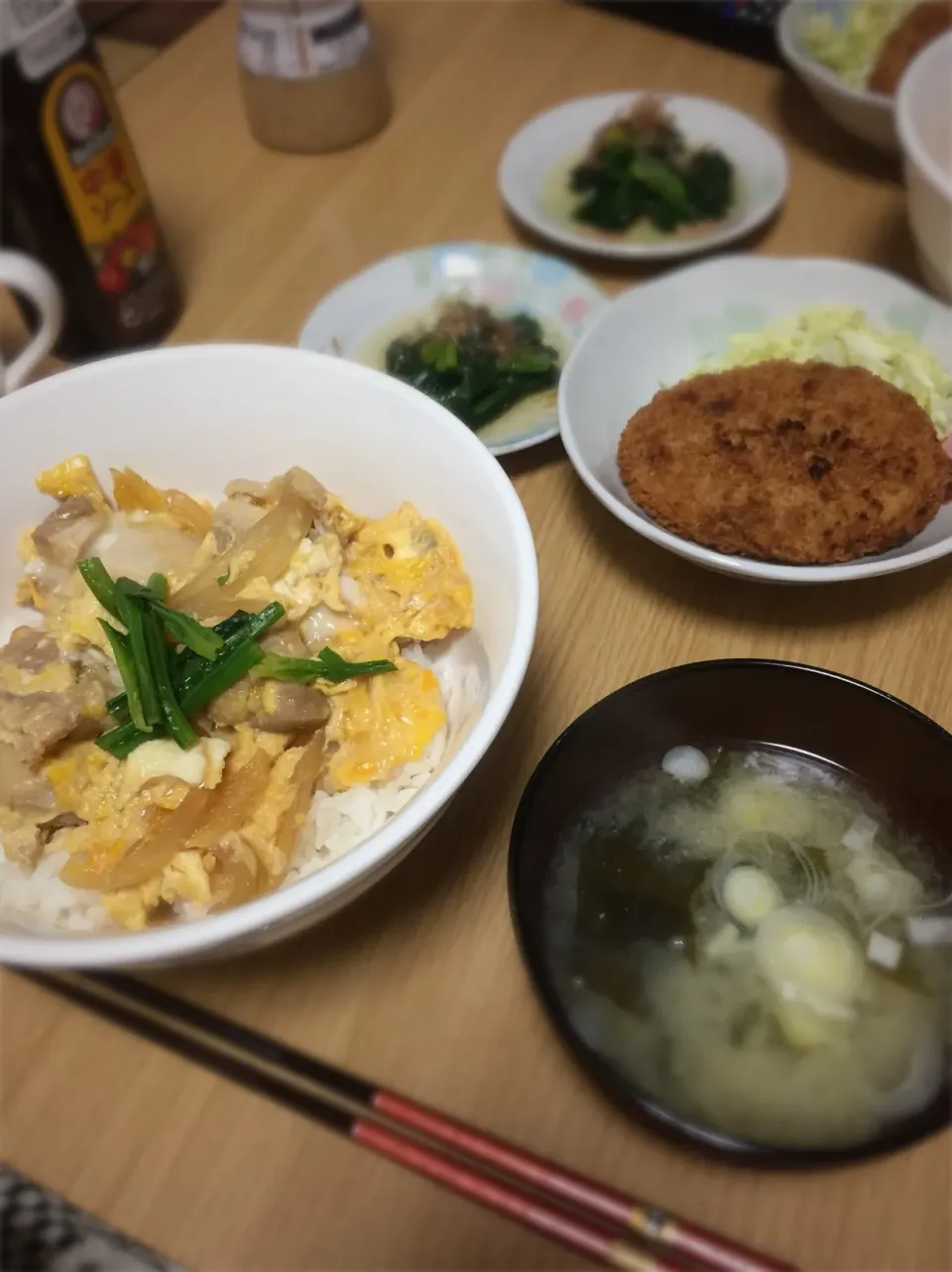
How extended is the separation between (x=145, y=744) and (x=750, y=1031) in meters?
0.52

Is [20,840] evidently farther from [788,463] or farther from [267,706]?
[788,463]

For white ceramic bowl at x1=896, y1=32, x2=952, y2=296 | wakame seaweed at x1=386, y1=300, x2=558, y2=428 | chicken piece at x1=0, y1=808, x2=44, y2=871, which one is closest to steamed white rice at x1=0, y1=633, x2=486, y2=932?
chicken piece at x1=0, y1=808, x2=44, y2=871

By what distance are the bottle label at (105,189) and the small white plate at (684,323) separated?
547mm

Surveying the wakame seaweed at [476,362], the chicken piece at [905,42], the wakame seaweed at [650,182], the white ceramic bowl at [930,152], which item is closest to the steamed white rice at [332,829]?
the wakame seaweed at [476,362]

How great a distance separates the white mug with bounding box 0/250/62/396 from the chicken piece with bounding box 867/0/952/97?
1175 millimetres

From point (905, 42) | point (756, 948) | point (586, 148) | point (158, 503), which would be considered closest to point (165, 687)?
point (158, 503)

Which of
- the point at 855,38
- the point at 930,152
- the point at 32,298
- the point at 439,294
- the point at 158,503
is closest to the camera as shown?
the point at 158,503

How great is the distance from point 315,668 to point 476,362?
1.80 ft

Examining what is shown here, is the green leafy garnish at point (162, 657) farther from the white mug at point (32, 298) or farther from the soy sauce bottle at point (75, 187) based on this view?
the soy sauce bottle at point (75, 187)

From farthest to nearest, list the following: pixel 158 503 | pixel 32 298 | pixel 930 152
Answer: pixel 930 152 < pixel 32 298 < pixel 158 503

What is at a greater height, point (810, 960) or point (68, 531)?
point (68, 531)

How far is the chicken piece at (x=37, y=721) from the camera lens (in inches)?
29.1

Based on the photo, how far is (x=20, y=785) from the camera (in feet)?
2.42

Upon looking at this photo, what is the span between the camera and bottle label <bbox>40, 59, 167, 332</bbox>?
3.24ft
